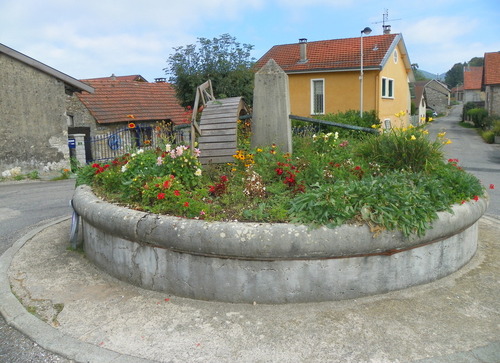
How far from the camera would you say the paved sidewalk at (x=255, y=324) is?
318cm

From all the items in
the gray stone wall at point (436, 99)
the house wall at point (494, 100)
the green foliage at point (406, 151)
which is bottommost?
the green foliage at point (406, 151)

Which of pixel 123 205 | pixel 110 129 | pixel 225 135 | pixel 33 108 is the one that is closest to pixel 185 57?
pixel 110 129

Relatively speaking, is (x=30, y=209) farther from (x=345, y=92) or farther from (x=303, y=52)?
(x=303, y=52)

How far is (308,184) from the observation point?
512cm

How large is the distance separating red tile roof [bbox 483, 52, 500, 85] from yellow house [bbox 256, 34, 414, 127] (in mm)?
10626

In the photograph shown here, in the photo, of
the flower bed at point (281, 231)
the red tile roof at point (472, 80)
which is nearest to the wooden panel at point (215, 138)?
the flower bed at point (281, 231)

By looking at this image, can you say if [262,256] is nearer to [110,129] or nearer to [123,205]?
[123,205]

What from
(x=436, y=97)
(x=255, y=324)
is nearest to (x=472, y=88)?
(x=436, y=97)

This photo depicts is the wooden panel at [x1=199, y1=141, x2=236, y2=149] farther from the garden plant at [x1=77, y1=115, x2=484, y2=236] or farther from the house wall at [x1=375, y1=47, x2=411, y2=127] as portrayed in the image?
the house wall at [x1=375, y1=47, x2=411, y2=127]

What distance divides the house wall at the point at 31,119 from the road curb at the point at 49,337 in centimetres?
1096

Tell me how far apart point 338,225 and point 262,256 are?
71 centimetres

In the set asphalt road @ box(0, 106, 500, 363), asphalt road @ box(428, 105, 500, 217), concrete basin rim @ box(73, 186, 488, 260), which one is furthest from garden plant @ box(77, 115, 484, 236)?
asphalt road @ box(428, 105, 500, 217)

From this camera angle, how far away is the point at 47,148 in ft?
47.8

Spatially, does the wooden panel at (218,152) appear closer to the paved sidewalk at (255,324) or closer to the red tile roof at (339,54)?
the paved sidewalk at (255,324)
